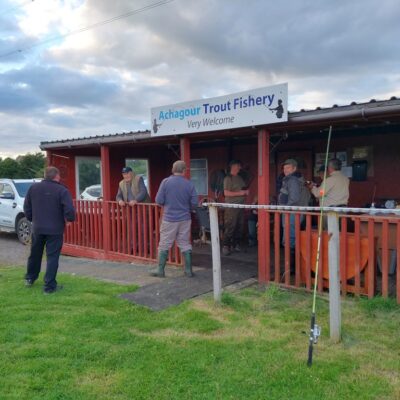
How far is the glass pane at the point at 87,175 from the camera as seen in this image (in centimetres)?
1080

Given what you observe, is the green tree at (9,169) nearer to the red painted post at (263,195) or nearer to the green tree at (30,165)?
the green tree at (30,165)

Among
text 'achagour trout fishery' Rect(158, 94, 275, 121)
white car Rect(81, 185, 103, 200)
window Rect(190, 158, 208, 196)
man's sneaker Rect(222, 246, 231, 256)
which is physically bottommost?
man's sneaker Rect(222, 246, 231, 256)

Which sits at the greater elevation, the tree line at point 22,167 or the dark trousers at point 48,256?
the tree line at point 22,167

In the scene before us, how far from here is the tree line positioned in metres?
34.5

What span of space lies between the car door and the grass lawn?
7253mm

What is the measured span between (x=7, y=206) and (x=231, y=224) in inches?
287

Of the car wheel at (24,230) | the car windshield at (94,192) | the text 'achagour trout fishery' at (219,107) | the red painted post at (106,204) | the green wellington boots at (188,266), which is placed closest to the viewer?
the text 'achagour trout fishery' at (219,107)

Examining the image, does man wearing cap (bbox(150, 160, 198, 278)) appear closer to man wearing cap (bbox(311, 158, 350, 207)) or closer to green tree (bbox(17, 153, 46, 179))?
man wearing cap (bbox(311, 158, 350, 207))

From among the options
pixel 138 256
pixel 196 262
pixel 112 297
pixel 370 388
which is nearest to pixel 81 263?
pixel 138 256

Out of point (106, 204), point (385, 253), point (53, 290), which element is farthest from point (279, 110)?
point (106, 204)

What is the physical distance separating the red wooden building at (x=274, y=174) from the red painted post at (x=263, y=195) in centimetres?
1

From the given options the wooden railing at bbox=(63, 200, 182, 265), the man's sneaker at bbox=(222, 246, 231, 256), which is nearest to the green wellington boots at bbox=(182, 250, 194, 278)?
the wooden railing at bbox=(63, 200, 182, 265)

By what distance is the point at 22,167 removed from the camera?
35594 millimetres

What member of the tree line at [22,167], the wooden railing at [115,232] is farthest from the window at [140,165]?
the tree line at [22,167]
